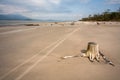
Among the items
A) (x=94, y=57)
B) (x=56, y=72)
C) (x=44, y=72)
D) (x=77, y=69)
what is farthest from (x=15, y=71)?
(x=94, y=57)

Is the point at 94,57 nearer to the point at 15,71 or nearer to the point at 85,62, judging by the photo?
the point at 85,62

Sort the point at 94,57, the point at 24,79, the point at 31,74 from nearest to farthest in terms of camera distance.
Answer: the point at 24,79 → the point at 31,74 → the point at 94,57

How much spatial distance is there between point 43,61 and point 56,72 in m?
1.47

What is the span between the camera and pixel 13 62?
6.58 meters

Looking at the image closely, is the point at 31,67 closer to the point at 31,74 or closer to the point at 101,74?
the point at 31,74

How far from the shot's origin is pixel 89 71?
5473 mm

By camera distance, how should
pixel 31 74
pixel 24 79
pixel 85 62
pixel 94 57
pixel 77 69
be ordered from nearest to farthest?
pixel 24 79, pixel 31 74, pixel 77 69, pixel 85 62, pixel 94 57

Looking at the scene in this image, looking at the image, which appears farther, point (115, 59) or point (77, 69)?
point (115, 59)

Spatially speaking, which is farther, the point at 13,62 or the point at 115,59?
the point at 115,59

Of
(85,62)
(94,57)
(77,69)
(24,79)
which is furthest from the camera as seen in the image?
(94,57)

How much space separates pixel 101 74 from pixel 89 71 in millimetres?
451

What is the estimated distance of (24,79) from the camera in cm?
477

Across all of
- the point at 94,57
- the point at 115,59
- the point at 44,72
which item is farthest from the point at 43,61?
the point at 115,59

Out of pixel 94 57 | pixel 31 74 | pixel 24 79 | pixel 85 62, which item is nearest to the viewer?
pixel 24 79
